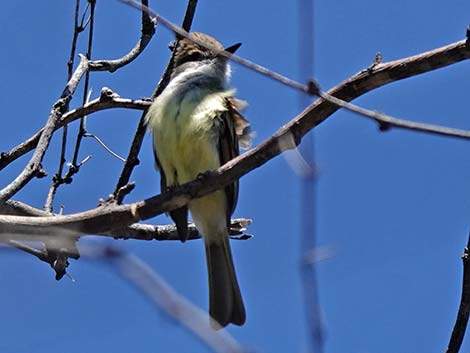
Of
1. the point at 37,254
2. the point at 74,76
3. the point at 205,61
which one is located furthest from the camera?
the point at 205,61

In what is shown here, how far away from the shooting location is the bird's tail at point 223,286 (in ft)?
18.2

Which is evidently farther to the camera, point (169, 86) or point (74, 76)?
point (169, 86)

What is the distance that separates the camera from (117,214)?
4168mm

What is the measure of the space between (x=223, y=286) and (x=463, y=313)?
2.57m

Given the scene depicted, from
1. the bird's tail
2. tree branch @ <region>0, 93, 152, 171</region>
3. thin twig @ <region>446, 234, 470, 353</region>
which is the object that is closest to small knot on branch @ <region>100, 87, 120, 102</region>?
tree branch @ <region>0, 93, 152, 171</region>

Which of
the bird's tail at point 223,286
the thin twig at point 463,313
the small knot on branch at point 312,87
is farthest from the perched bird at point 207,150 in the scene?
the small knot on branch at point 312,87

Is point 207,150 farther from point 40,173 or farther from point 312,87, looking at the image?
point 312,87

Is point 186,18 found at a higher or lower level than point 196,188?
higher

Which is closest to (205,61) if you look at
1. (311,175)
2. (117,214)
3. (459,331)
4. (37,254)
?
(37,254)

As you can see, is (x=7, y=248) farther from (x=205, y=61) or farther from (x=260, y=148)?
(x=205, y=61)

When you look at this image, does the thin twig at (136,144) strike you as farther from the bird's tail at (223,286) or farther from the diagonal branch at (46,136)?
the bird's tail at (223,286)

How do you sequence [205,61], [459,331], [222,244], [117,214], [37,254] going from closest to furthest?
[459,331] < [117,214] < [37,254] < [222,244] < [205,61]

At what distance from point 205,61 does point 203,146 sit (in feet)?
3.95

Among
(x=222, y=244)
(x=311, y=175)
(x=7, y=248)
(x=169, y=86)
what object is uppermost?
(x=169, y=86)
